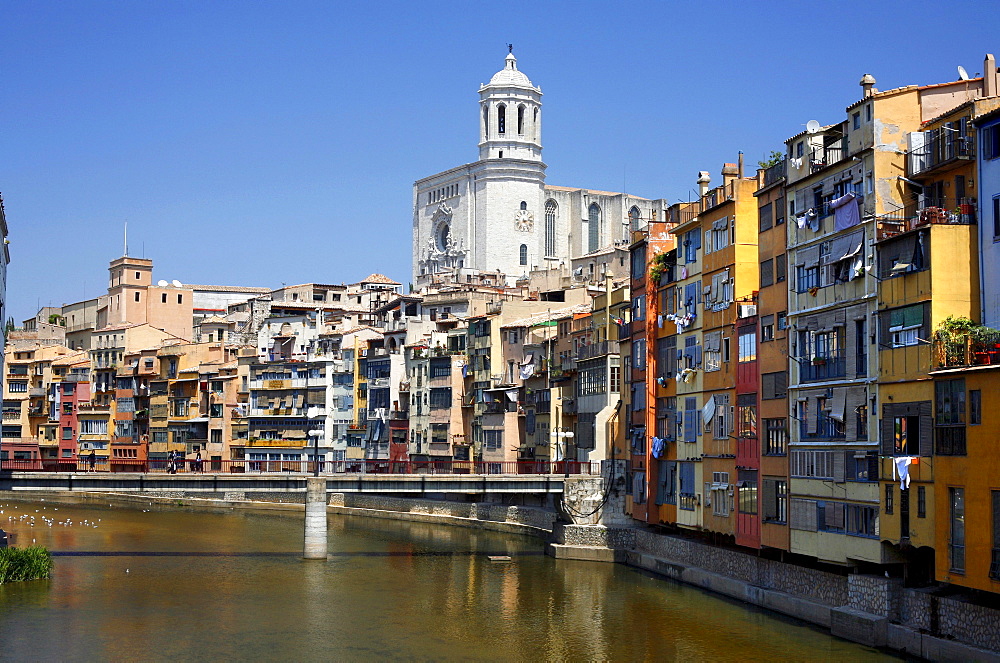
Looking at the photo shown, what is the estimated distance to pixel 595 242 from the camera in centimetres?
17638

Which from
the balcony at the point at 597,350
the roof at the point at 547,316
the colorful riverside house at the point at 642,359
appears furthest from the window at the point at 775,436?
the roof at the point at 547,316

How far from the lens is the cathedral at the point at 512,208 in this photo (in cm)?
17062

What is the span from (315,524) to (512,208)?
375ft

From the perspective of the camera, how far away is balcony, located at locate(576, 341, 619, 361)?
205ft

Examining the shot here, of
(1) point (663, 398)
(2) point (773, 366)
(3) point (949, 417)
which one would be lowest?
(3) point (949, 417)

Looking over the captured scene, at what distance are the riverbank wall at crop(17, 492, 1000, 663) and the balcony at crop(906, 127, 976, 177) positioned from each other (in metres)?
11.6

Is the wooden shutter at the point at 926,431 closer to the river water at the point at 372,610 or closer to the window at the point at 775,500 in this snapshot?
the river water at the point at 372,610

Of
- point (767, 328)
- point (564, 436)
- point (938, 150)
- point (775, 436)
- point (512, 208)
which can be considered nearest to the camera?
point (938, 150)

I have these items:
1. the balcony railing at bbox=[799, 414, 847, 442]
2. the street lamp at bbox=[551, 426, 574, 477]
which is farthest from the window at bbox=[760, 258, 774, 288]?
the street lamp at bbox=[551, 426, 574, 477]

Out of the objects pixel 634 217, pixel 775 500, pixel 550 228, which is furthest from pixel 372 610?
pixel 634 217

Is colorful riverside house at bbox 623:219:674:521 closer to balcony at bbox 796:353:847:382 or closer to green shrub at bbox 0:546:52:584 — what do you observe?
balcony at bbox 796:353:847:382

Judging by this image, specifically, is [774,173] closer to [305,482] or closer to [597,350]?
[597,350]

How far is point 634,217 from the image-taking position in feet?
577

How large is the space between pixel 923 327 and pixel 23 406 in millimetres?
101347
